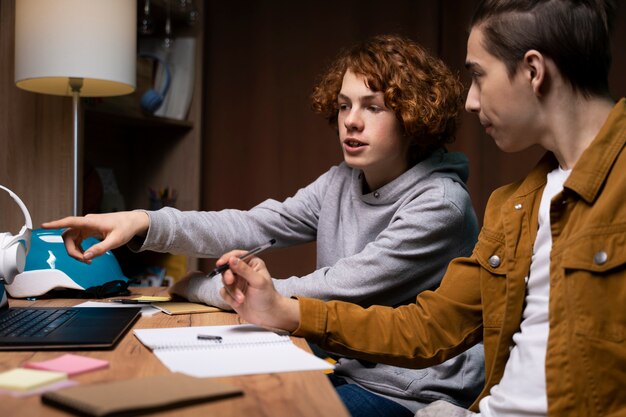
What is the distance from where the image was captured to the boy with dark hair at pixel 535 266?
34.2 inches

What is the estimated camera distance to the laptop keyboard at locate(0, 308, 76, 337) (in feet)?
3.10

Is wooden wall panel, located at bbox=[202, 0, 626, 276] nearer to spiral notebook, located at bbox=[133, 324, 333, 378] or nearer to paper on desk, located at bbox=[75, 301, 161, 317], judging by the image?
paper on desk, located at bbox=[75, 301, 161, 317]

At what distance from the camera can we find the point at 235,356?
0.86 meters

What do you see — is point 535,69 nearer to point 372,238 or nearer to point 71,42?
point 372,238

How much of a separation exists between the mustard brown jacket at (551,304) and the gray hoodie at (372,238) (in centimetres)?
12

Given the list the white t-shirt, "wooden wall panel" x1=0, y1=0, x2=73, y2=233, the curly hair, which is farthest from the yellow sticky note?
"wooden wall panel" x1=0, y1=0, x2=73, y2=233

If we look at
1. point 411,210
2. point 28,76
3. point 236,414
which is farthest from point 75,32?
point 236,414

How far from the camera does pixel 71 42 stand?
181 cm

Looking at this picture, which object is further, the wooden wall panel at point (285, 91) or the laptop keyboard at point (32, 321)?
the wooden wall panel at point (285, 91)

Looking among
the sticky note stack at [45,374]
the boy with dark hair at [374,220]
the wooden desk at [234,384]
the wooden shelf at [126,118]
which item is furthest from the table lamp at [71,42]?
the sticky note stack at [45,374]

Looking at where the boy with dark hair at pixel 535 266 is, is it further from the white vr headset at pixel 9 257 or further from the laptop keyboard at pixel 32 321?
the white vr headset at pixel 9 257

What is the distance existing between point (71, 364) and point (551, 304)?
617 millimetres

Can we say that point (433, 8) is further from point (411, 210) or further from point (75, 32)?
point (411, 210)

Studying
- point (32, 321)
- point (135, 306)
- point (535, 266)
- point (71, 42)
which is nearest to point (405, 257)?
point (535, 266)
